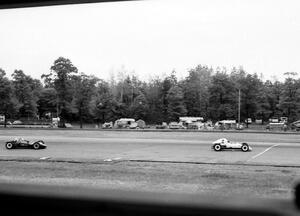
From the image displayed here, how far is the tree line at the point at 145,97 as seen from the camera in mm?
69875

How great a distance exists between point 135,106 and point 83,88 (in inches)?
563

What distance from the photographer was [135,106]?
82750mm

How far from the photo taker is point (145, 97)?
83188 millimetres

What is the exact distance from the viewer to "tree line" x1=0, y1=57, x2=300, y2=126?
69.9m

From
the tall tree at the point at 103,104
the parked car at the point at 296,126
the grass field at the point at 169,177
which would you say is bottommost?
the grass field at the point at 169,177

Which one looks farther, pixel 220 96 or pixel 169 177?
pixel 220 96

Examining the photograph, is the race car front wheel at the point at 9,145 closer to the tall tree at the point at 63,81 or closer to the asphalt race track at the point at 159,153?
the asphalt race track at the point at 159,153

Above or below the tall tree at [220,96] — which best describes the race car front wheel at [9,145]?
below

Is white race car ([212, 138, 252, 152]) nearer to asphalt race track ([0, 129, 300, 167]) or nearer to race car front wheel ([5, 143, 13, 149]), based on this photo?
asphalt race track ([0, 129, 300, 167])

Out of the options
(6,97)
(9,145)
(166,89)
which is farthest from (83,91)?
(9,145)

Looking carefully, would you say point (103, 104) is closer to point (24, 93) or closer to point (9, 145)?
point (24, 93)

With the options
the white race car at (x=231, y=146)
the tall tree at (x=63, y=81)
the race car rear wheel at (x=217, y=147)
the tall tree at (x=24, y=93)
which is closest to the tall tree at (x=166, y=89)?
the tall tree at (x=63, y=81)

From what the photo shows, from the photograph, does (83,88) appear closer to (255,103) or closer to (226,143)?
(255,103)

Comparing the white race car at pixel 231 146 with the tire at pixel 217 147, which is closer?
the white race car at pixel 231 146
